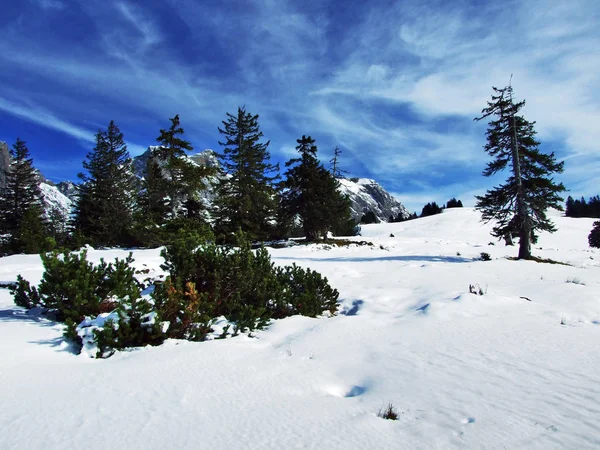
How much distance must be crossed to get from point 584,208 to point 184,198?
96428mm

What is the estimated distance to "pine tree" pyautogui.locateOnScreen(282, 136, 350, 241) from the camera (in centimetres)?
2492

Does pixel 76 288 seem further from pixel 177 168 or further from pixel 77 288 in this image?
pixel 177 168

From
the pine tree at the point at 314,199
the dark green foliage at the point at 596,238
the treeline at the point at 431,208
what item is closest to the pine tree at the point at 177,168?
the pine tree at the point at 314,199

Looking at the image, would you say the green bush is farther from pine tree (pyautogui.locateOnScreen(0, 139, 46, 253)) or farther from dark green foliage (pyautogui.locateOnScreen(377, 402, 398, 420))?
pine tree (pyautogui.locateOnScreen(0, 139, 46, 253))

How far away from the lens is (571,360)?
3529 millimetres

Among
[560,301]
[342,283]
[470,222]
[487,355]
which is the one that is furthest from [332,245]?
[470,222]

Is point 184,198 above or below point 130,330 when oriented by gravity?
above

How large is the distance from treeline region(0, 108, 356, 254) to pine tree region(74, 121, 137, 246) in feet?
0.29

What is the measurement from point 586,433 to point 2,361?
16.6ft

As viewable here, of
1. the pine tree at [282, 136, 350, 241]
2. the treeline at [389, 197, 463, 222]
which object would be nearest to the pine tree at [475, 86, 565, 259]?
the pine tree at [282, 136, 350, 241]

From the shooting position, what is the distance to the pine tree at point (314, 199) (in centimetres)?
2492

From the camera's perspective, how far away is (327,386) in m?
3.11

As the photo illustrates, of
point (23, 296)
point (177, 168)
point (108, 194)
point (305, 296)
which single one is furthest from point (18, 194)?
point (305, 296)

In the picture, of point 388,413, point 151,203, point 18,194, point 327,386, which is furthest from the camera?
point 18,194
